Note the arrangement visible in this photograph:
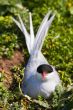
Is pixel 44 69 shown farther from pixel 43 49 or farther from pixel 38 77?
pixel 43 49

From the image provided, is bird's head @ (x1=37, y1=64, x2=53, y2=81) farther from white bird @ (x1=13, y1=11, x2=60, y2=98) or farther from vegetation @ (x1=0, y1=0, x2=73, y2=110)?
vegetation @ (x1=0, y1=0, x2=73, y2=110)

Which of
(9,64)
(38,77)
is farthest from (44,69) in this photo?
(9,64)

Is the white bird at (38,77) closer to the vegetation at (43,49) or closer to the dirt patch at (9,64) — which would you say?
the vegetation at (43,49)

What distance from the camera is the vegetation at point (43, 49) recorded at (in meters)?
6.27

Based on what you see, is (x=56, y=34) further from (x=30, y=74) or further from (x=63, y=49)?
(x=30, y=74)

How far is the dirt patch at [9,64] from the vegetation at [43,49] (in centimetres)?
3

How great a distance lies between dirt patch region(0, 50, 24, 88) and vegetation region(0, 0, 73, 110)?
0.03 metres

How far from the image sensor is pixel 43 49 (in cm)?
748

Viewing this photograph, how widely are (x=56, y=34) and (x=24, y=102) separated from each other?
1.71 metres

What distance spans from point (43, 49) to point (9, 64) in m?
0.64

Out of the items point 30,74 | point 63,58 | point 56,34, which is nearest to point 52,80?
point 30,74

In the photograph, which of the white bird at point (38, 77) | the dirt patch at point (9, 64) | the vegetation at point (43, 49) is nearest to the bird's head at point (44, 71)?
the white bird at point (38, 77)

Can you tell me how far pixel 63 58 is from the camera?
7.33 m

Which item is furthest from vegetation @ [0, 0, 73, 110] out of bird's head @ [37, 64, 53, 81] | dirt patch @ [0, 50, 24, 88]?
bird's head @ [37, 64, 53, 81]
